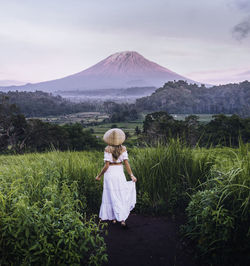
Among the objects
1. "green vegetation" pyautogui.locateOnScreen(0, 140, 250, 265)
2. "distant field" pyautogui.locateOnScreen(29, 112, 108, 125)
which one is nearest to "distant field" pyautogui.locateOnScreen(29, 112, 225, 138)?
"distant field" pyautogui.locateOnScreen(29, 112, 108, 125)

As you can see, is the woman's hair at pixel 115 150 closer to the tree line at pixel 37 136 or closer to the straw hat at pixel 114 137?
the straw hat at pixel 114 137

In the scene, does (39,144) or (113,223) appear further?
(39,144)

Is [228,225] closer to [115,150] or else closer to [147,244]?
[147,244]

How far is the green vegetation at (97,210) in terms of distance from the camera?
2.32 meters

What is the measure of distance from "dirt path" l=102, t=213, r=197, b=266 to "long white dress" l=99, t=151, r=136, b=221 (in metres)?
0.22

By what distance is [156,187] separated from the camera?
4.27 m

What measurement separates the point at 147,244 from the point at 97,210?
122 cm

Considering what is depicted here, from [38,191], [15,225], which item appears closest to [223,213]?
[15,225]

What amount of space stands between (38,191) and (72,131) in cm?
2429

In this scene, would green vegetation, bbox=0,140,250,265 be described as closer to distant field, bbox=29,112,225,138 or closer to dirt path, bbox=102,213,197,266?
dirt path, bbox=102,213,197,266

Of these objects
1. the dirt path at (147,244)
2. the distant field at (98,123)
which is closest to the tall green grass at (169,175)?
the dirt path at (147,244)

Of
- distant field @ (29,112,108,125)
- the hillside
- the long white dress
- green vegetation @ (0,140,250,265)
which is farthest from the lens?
the hillside

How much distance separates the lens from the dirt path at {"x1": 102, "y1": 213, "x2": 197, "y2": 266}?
2889mm

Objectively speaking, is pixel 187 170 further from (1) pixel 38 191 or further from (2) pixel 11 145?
(2) pixel 11 145
